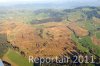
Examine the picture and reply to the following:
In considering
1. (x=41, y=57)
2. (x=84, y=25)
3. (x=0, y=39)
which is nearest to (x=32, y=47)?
(x=41, y=57)

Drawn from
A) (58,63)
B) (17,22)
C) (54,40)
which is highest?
(17,22)

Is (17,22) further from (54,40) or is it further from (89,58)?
(89,58)

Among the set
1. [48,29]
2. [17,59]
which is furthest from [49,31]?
[17,59]

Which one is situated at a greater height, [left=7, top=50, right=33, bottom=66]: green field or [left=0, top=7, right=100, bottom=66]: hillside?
[left=0, top=7, right=100, bottom=66]: hillside

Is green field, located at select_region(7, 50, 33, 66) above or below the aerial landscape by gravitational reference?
below

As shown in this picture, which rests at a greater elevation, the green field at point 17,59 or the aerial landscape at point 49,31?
the aerial landscape at point 49,31

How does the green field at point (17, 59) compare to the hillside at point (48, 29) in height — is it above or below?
below
